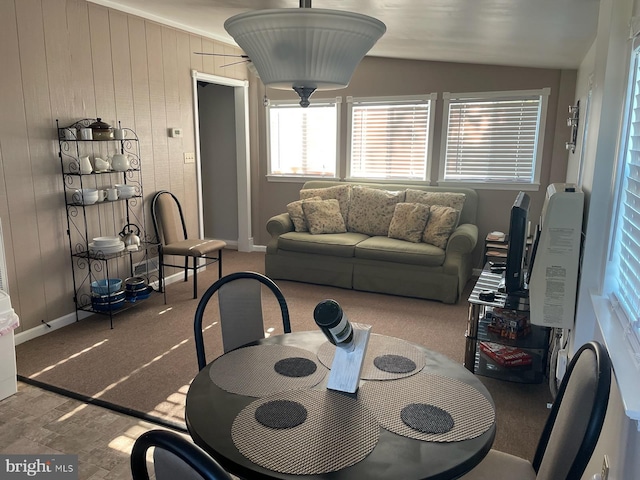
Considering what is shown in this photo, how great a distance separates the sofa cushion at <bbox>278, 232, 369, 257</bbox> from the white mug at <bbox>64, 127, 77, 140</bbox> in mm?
2163

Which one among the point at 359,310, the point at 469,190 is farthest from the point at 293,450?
the point at 469,190

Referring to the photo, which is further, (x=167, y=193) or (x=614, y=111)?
(x=167, y=193)

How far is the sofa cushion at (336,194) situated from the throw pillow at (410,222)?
0.66 metres

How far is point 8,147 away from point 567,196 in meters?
3.52

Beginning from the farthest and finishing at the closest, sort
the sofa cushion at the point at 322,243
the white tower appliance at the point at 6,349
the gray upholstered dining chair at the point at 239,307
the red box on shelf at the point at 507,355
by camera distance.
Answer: the sofa cushion at the point at 322,243
the red box on shelf at the point at 507,355
the white tower appliance at the point at 6,349
the gray upholstered dining chair at the point at 239,307

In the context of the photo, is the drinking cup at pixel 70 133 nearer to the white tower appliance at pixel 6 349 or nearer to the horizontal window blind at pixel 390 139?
the white tower appliance at pixel 6 349

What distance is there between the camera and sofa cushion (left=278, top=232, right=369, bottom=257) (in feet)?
15.7

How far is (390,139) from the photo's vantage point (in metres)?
5.54

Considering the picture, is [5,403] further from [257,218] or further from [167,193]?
[257,218]

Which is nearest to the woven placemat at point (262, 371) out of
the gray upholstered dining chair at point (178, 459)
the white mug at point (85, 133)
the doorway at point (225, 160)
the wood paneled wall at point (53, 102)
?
the gray upholstered dining chair at point (178, 459)

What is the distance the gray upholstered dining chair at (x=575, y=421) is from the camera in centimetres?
117

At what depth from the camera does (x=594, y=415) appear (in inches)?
46.0

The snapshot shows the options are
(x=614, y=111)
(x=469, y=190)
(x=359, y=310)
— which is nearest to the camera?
(x=614, y=111)

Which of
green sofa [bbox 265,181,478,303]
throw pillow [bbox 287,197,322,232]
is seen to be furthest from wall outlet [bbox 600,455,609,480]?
throw pillow [bbox 287,197,322,232]
